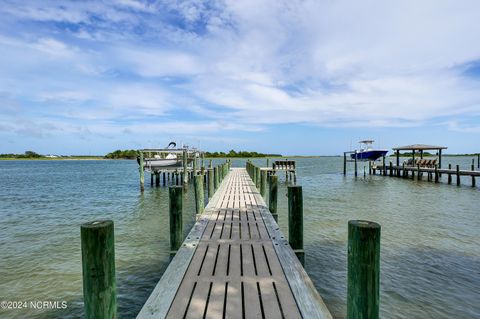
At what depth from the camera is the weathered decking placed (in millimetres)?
3363

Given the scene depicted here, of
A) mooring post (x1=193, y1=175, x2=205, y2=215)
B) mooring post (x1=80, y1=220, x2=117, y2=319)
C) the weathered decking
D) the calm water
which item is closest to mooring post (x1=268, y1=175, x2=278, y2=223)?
the calm water

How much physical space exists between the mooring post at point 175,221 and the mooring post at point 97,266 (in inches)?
120

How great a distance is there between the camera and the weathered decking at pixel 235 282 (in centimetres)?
336

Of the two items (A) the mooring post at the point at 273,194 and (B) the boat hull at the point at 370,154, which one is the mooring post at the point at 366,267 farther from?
(B) the boat hull at the point at 370,154

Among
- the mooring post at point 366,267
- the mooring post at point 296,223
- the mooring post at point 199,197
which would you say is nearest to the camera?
the mooring post at point 366,267

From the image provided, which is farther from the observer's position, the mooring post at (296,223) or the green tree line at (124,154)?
the green tree line at (124,154)

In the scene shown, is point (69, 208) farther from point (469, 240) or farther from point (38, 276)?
point (469, 240)

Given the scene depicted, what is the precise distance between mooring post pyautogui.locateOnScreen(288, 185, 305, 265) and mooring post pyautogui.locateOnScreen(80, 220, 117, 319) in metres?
3.91

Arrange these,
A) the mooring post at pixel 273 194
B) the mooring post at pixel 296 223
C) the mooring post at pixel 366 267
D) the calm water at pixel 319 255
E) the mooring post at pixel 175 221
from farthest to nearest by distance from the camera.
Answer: the mooring post at pixel 273 194, the mooring post at pixel 175 221, the mooring post at pixel 296 223, the calm water at pixel 319 255, the mooring post at pixel 366 267

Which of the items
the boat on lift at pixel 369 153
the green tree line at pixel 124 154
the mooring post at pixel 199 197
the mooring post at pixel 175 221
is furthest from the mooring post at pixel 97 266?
the green tree line at pixel 124 154

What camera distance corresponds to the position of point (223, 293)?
3793 mm

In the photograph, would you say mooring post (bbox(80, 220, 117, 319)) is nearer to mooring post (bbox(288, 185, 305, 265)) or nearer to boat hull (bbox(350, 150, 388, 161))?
mooring post (bbox(288, 185, 305, 265))

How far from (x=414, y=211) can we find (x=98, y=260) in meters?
15.7

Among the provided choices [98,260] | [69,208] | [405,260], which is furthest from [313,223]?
[69,208]
